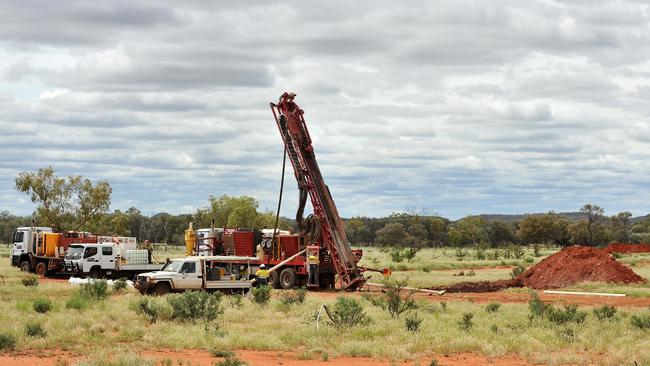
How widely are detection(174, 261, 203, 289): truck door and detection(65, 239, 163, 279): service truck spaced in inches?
465

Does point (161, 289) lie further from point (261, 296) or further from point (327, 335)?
point (327, 335)

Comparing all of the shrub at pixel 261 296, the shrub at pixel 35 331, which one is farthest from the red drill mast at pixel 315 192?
the shrub at pixel 35 331

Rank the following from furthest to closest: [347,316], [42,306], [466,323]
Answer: [42,306]
[466,323]
[347,316]

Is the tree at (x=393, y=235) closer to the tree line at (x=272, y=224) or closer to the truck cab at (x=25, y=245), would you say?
the tree line at (x=272, y=224)

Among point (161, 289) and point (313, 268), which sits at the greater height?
point (313, 268)

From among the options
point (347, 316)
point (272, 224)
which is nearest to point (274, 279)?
point (347, 316)

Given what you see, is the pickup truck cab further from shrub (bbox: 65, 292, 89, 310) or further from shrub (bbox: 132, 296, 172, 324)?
shrub (bbox: 132, 296, 172, 324)

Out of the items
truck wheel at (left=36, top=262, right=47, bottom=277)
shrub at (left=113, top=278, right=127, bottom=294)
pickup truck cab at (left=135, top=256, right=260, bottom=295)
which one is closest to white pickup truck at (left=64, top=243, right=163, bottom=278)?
truck wheel at (left=36, top=262, right=47, bottom=277)

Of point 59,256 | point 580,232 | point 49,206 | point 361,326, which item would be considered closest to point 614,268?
point 361,326

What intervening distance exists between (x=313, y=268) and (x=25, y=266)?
65.3ft

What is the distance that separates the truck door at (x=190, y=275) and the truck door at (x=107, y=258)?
12867 mm

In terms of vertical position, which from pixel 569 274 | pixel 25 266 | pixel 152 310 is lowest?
pixel 152 310

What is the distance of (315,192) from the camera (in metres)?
41.0

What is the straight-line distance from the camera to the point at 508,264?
68312 mm
